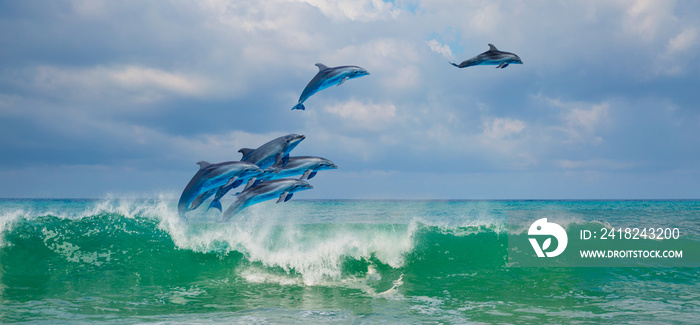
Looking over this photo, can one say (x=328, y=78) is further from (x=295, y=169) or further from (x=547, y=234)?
(x=547, y=234)

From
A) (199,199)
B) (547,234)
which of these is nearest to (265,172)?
(199,199)

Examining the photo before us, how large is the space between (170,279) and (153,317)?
12.2 feet

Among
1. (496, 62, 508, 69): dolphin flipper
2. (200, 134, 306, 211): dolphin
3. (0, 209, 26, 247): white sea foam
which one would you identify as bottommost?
(0, 209, 26, 247): white sea foam

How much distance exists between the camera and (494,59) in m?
6.71

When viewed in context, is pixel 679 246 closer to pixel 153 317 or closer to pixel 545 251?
pixel 545 251

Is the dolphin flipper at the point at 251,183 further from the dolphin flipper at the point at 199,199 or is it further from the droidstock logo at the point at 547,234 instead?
the droidstock logo at the point at 547,234

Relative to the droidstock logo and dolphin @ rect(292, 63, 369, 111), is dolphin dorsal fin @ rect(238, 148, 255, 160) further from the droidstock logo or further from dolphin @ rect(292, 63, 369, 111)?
the droidstock logo

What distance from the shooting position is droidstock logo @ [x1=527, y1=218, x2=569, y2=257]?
49.0 ft

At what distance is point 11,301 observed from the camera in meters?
8.78

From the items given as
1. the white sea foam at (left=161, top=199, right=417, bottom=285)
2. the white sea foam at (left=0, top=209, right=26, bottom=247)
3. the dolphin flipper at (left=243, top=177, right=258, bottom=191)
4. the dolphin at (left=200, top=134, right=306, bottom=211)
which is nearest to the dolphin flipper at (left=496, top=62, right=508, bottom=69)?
the dolphin at (left=200, top=134, right=306, bottom=211)

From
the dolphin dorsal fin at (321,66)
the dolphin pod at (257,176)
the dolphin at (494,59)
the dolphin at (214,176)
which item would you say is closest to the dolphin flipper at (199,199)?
the dolphin pod at (257,176)

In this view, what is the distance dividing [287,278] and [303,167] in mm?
6424

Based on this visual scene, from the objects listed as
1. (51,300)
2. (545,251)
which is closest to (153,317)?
(51,300)

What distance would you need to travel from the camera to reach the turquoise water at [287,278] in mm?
7930
